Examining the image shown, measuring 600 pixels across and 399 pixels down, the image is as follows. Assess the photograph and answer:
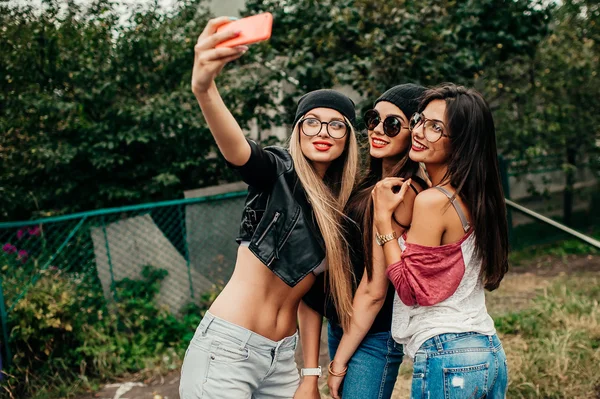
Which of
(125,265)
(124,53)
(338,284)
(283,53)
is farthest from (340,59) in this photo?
(338,284)

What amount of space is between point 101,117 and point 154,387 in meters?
3.07

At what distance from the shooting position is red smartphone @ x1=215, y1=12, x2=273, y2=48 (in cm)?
131

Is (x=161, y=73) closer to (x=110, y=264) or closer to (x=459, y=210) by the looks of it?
(x=110, y=264)

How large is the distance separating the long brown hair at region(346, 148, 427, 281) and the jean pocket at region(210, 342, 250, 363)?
592 millimetres

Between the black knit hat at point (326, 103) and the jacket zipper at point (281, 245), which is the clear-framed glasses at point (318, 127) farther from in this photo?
the jacket zipper at point (281, 245)

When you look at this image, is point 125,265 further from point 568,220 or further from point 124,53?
point 568,220

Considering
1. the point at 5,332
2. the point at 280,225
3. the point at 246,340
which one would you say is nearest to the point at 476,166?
the point at 280,225

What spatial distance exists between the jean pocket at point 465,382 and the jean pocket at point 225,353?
755 millimetres

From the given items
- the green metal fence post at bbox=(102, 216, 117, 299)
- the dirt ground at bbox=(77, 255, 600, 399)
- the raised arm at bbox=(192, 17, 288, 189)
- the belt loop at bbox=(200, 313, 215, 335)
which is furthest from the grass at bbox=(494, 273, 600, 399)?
the green metal fence post at bbox=(102, 216, 117, 299)

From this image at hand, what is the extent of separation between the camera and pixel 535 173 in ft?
31.1

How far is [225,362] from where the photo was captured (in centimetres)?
199

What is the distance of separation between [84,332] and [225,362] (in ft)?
10.6

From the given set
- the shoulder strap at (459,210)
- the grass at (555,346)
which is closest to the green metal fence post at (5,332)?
the grass at (555,346)

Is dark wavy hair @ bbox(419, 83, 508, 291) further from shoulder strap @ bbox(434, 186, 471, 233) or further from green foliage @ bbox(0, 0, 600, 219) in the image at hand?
green foliage @ bbox(0, 0, 600, 219)
